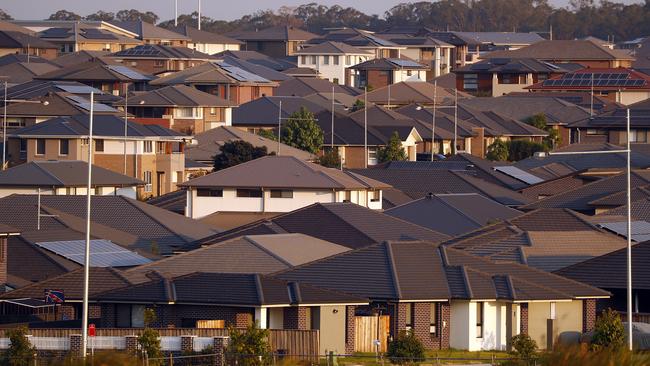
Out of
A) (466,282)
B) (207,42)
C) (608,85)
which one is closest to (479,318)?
(466,282)

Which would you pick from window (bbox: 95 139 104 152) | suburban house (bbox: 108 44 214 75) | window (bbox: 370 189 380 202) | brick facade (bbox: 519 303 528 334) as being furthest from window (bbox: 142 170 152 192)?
suburban house (bbox: 108 44 214 75)

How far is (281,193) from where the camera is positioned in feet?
171

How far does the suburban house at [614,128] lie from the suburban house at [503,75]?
119ft

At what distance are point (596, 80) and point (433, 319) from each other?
76.8 meters

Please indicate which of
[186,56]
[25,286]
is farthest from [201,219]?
[186,56]

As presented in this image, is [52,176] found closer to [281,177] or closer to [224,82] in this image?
[281,177]

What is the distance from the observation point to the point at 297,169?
53.5 metres

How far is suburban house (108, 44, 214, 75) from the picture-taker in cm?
10862

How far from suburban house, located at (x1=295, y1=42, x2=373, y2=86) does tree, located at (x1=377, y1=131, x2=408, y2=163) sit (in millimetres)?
53868

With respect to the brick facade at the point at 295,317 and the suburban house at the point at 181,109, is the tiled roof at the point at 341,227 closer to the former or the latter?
the brick facade at the point at 295,317

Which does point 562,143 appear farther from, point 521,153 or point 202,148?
point 202,148

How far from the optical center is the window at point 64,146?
207 feet

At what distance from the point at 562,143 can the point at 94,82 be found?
2386 centimetres

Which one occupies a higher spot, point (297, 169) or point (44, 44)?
point (44, 44)
